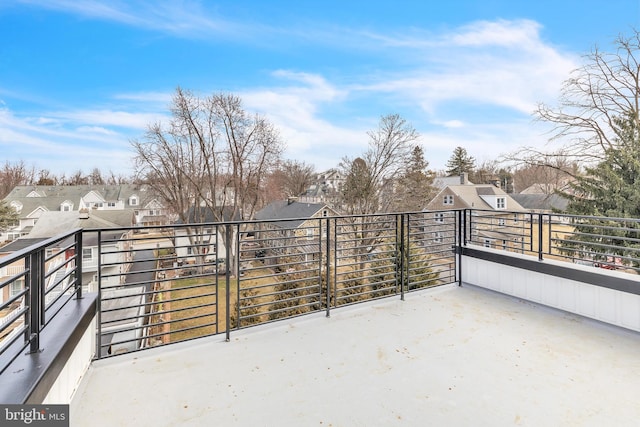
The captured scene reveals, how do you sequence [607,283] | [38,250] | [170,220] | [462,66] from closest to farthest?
1. [38,250]
2. [607,283]
3. [462,66]
4. [170,220]

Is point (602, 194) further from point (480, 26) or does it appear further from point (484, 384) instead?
point (484, 384)

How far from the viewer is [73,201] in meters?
27.2

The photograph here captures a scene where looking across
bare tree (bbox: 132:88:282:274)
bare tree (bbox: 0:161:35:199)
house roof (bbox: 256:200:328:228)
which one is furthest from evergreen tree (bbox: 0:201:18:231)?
house roof (bbox: 256:200:328:228)

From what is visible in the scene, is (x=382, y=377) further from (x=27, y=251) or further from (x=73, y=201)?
(x=73, y=201)

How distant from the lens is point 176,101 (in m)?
14.8

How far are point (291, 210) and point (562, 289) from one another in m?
17.7

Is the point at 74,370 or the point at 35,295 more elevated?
the point at 35,295

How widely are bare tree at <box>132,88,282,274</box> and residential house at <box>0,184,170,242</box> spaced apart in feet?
5.65

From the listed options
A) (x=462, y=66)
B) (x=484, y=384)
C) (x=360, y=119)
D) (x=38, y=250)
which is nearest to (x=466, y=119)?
(x=360, y=119)

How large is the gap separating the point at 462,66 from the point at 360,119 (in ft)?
20.7

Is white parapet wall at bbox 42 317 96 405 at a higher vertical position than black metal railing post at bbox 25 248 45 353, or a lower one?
lower

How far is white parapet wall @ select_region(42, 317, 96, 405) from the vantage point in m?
1.48

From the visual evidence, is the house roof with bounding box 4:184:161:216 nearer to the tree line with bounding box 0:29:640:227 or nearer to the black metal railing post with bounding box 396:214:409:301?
the tree line with bounding box 0:29:640:227

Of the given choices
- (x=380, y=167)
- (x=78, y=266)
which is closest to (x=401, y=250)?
(x=78, y=266)
